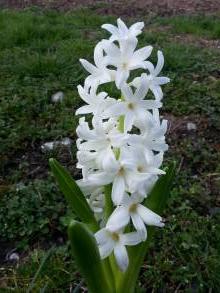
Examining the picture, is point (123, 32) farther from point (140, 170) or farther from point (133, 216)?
point (133, 216)

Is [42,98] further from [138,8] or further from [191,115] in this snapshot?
[138,8]

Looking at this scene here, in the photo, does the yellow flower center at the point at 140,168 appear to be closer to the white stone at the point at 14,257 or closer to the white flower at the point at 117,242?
the white flower at the point at 117,242

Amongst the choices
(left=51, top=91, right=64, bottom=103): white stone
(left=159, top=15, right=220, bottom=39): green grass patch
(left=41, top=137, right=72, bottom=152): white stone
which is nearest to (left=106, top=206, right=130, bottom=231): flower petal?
(left=41, top=137, right=72, bottom=152): white stone

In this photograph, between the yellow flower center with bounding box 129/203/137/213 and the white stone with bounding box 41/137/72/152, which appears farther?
the white stone with bounding box 41/137/72/152

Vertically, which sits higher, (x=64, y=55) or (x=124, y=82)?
(x=124, y=82)

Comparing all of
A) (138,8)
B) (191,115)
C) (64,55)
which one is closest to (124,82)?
(191,115)

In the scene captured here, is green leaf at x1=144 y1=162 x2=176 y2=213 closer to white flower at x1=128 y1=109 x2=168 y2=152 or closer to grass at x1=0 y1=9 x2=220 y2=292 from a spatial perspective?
white flower at x1=128 y1=109 x2=168 y2=152

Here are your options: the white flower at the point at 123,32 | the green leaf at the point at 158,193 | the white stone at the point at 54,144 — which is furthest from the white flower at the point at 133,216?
the white stone at the point at 54,144
